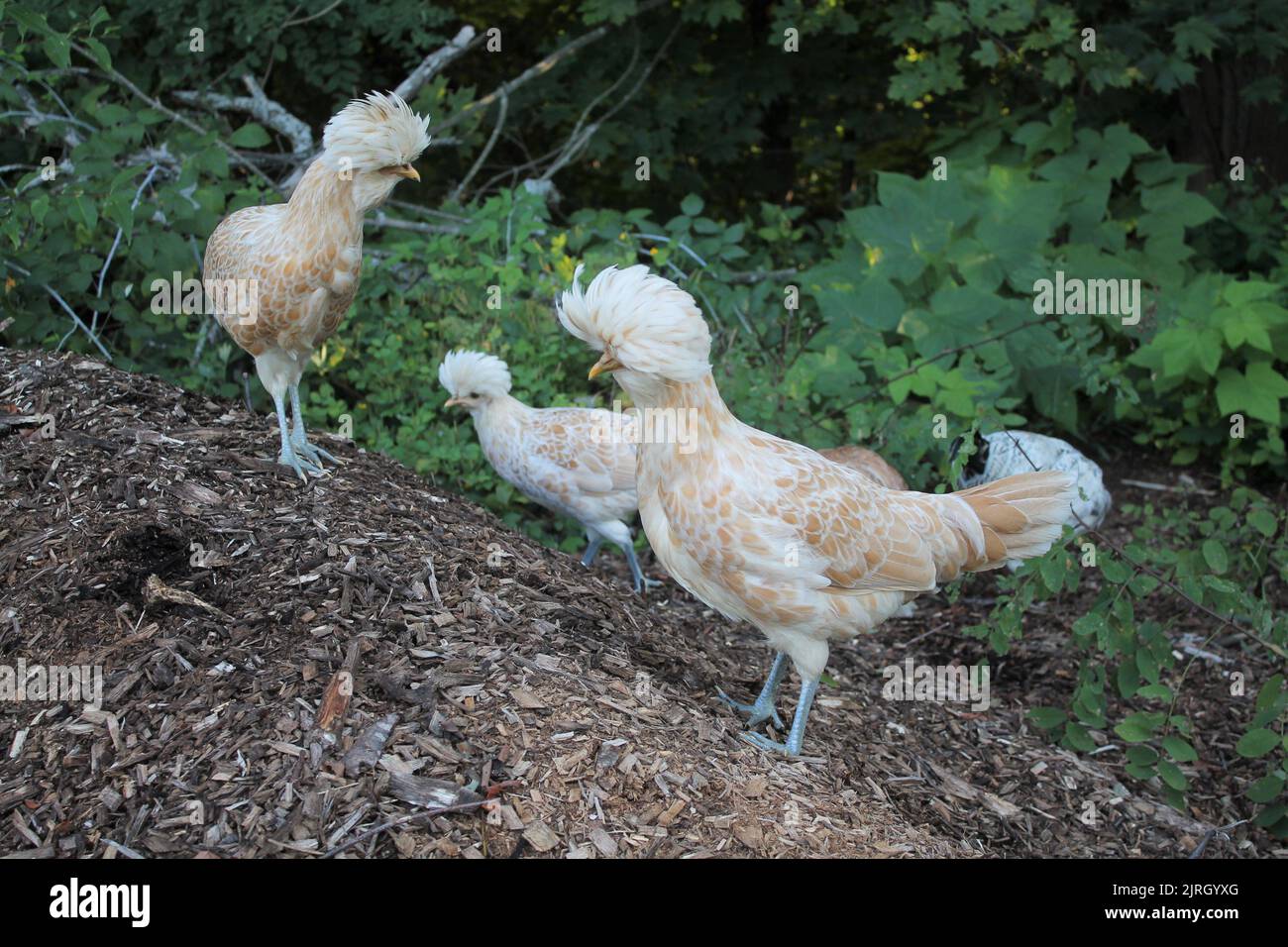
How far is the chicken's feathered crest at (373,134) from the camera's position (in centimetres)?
457

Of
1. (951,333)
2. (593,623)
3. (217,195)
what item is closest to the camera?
(593,623)

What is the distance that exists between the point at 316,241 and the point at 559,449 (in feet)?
5.50

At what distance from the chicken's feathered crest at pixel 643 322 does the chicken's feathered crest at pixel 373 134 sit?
145 centimetres

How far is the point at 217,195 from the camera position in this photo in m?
6.41

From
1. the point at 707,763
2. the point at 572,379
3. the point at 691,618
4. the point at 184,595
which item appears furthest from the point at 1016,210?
the point at 184,595

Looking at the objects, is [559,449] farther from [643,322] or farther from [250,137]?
[250,137]

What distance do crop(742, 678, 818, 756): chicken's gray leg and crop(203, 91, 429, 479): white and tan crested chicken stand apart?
89.1 inches

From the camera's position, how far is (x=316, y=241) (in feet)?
15.6

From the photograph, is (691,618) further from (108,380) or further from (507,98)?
(507,98)

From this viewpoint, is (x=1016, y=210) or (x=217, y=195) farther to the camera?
(x=1016, y=210)

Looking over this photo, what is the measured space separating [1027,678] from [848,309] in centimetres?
287

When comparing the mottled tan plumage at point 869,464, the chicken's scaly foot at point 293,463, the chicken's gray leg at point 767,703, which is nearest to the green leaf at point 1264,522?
the mottled tan plumage at point 869,464

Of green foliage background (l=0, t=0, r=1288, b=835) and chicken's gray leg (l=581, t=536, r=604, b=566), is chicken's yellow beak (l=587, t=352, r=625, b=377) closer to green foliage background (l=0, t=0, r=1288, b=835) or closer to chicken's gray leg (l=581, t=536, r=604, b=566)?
green foliage background (l=0, t=0, r=1288, b=835)

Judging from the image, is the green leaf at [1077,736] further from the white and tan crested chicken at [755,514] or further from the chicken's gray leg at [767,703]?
the chicken's gray leg at [767,703]
